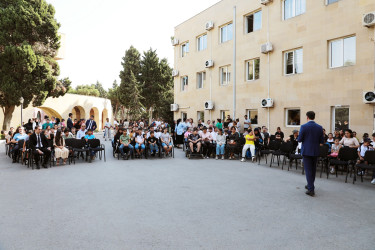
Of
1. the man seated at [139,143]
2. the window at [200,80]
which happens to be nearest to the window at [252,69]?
the window at [200,80]

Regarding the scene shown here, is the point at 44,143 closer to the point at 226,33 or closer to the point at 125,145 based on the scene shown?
the point at 125,145

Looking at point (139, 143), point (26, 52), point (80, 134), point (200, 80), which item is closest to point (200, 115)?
point (200, 80)

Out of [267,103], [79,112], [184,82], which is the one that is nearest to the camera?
[267,103]

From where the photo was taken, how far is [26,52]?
899 inches

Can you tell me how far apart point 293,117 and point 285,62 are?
→ 10.5 feet

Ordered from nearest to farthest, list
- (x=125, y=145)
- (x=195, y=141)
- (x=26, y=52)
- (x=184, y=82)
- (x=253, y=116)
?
(x=125, y=145) < (x=195, y=141) < (x=253, y=116) < (x=26, y=52) < (x=184, y=82)

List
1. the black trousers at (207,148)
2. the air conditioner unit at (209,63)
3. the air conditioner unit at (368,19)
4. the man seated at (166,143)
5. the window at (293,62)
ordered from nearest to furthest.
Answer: the air conditioner unit at (368,19) < the man seated at (166,143) < the black trousers at (207,148) < the window at (293,62) < the air conditioner unit at (209,63)

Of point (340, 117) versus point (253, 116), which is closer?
point (340, 117)

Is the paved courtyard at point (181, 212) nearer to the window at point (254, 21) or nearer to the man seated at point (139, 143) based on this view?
the man seated at point (139, 143)

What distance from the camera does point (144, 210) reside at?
536 centimetres

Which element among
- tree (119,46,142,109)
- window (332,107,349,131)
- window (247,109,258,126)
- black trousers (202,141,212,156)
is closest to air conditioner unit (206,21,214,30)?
window (247,109,258,126)

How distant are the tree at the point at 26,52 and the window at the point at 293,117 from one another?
67.0 ft

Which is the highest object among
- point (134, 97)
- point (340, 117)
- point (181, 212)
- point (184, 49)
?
point (184, 49)

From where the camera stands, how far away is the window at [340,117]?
12.9 meters
